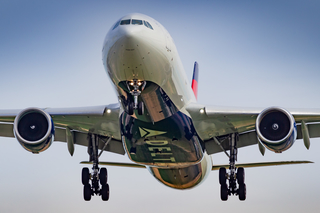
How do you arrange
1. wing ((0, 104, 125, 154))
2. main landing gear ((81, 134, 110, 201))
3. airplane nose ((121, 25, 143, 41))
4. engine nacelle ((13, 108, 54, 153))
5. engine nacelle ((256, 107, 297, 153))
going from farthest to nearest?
main landing gear ((81, 134, 110, 201)) < wing ((0, 104, 125, 154)) < engine nacelle ((13, 108, 54, 153)) < engine nacelle ((256, 107, 297, 153)) < airplane nose ((121, 25, 143, 41))

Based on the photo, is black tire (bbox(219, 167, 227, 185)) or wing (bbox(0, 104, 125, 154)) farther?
black tire (bbox(219, 167, 227, 185))

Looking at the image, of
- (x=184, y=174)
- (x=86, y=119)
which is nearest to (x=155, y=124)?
(x=86, y=119)

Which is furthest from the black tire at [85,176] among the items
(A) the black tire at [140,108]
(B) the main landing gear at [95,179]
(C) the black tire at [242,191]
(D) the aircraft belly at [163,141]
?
(C) the black tire at [242,191]

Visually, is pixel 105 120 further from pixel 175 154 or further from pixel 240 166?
pixel 240 166

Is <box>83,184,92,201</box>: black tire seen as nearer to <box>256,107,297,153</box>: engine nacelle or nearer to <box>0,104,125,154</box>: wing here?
<box>0,104,125,154</box>: wing

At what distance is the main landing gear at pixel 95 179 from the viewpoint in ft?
61.1

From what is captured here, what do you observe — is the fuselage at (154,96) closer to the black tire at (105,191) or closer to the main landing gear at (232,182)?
the main landing gear at (232,182)

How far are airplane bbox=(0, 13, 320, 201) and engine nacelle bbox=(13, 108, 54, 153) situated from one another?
0.04 metres

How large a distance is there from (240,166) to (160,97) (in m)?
6.53

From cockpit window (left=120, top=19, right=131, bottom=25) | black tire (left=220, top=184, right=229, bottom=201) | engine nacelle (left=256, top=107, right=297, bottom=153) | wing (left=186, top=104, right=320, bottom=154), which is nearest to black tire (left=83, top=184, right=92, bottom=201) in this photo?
wing (left=186, top=104, right=320, bottom=154)

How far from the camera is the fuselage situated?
12.4 meters

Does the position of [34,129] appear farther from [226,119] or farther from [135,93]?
[226,119]

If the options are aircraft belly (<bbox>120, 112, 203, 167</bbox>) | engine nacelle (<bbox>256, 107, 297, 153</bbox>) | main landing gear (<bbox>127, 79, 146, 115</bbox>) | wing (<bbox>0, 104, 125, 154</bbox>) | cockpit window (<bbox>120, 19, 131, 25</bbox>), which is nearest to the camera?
cockpit window (<bbox>120, 19, 131, 25</bbox>)

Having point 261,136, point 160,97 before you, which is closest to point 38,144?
point 160,97
